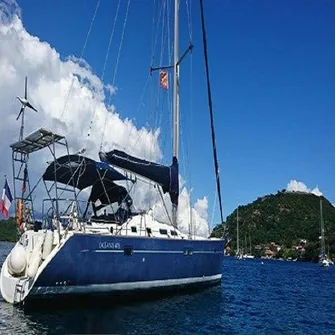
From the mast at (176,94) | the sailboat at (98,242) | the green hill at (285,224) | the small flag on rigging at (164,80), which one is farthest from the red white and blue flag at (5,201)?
the green hill at (285,224)

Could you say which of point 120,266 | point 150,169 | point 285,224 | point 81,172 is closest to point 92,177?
point 81,172

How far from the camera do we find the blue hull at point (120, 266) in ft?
54.5

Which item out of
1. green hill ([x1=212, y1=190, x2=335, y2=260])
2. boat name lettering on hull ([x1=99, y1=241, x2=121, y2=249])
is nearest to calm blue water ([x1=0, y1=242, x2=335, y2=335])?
boat name lettering on hull ([x1=99, y1=241, x2=121, y2=249])

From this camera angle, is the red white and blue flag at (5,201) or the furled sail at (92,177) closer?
the red white and blue flag at (5,201)

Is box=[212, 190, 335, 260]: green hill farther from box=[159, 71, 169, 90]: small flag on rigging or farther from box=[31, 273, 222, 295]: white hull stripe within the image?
box=[31, 273, 222, 295]: white hull stripe

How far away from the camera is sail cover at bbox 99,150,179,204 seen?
70.5ft

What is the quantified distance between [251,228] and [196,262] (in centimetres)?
13668

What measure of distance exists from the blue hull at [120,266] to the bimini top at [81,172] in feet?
10.5

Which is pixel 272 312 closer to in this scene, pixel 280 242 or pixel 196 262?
pixel 196 262

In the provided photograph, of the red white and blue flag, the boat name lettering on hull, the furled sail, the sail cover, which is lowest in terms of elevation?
the boat name lettering on hull

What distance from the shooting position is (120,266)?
18.8 m

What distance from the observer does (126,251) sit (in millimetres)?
18969

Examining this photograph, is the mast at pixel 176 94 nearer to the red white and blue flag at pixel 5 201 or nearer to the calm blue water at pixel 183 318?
the calm blue water at pixel 183 318

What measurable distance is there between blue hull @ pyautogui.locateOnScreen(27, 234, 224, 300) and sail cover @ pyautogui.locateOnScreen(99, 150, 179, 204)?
2.95m
